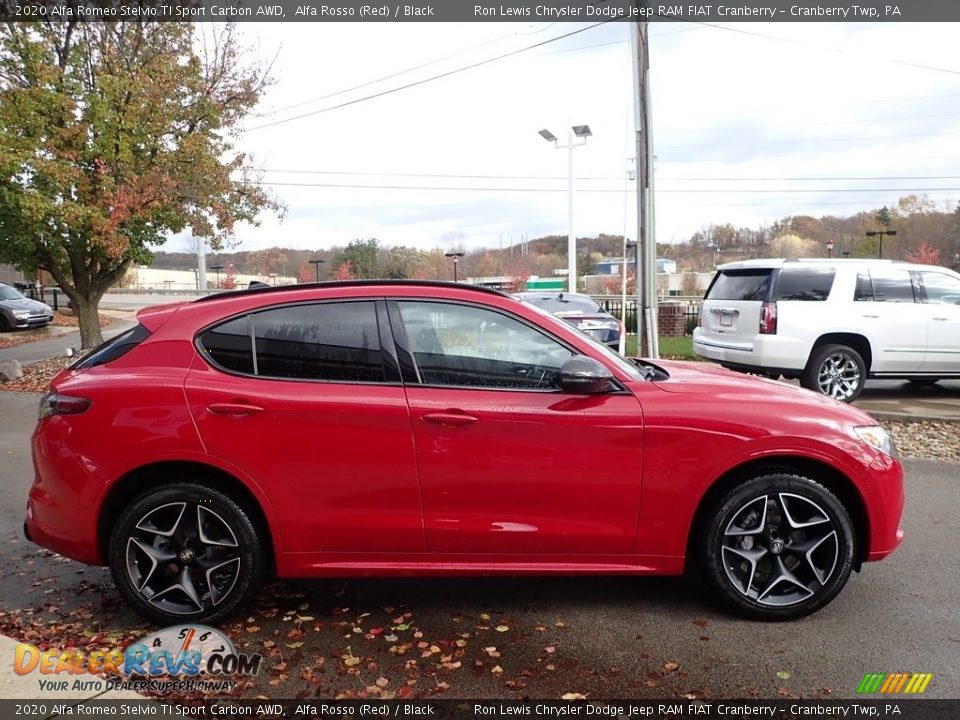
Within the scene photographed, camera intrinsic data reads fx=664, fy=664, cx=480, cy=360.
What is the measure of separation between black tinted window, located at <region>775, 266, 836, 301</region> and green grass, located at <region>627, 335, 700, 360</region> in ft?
17.4

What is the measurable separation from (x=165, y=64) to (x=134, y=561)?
443 inches

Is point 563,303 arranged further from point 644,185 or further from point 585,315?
point 644,185

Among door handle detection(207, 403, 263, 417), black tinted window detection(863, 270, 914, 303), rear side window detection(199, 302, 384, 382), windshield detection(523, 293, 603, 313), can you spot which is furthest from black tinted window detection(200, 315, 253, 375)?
→ black tinted window detection(863, 270, 914, 303)

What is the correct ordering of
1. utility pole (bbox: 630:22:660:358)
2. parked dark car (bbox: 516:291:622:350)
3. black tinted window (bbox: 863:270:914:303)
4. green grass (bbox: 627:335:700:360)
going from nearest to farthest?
black tinted window (bbox: 863:270:914:303), parked dark car (bbox: 516:291:622:350), utility pole (bbox: 630:22:660:358), green grass (bbox: 627:335:700:360)

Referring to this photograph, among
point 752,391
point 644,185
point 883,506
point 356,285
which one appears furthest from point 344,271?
point 883,506

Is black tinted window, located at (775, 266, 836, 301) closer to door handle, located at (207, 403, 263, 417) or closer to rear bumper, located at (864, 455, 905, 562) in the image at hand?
rear bumper, located at (864, 455, 905, 562)

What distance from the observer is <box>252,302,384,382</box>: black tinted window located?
3.29 meters

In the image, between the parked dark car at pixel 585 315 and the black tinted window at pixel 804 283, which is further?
the parked dark car at pixel 585 315

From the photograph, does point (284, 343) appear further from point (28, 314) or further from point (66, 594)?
point (28, 314)

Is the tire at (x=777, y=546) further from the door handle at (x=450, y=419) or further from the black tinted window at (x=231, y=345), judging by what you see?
the black tinted window at (x=231, y=345)

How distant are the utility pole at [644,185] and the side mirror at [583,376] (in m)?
8.12

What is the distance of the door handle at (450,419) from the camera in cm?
314

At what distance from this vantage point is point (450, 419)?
3143 mm

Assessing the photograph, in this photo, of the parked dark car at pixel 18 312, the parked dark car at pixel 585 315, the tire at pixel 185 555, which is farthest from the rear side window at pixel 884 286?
the parked dark car at pixel 18 312
